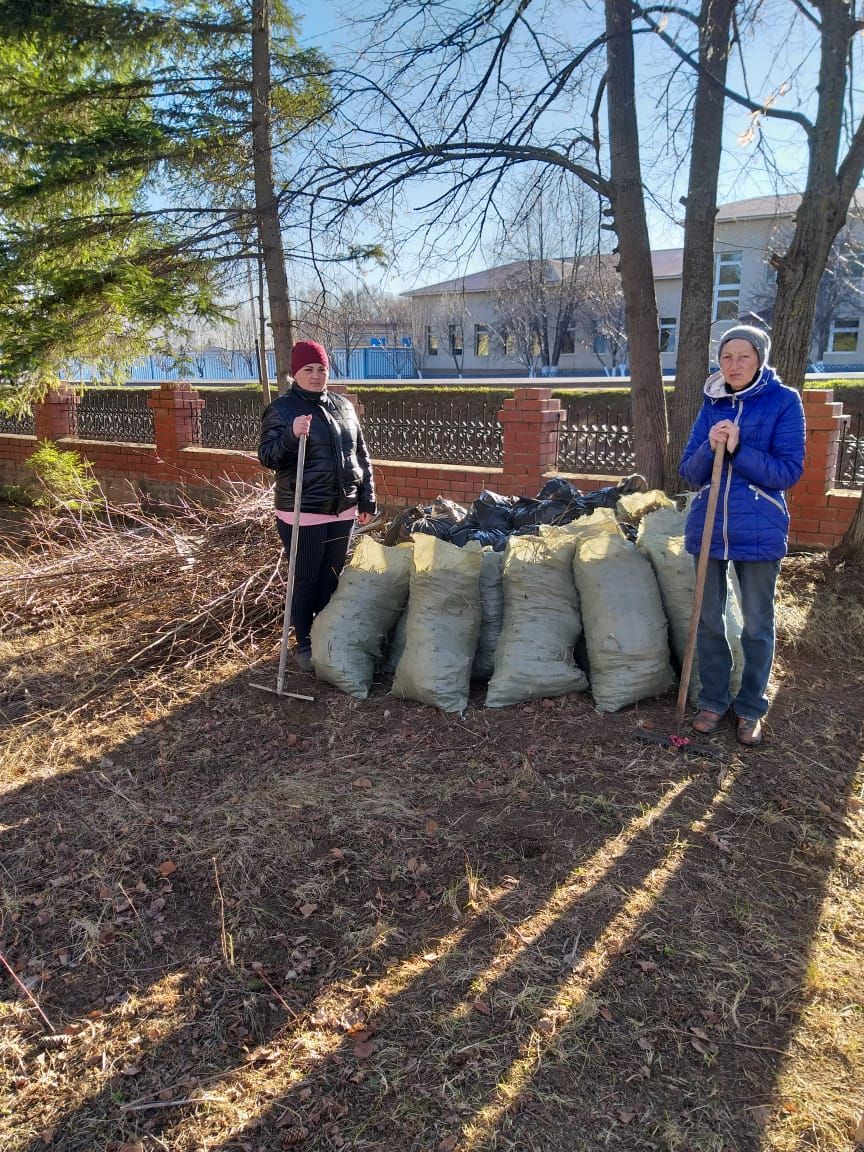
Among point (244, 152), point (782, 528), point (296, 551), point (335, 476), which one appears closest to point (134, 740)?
point (296, 551)

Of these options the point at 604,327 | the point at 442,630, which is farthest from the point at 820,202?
the point at 604,327

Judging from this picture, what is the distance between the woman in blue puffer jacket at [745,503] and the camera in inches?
125

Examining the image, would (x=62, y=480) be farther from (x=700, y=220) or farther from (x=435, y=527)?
(x=700, y=220)

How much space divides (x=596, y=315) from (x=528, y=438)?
73.8 ft

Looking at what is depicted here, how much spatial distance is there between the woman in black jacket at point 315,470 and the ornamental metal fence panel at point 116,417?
7115 millimetres

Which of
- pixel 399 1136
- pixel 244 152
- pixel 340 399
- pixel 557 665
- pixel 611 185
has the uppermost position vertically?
pixel 244 152

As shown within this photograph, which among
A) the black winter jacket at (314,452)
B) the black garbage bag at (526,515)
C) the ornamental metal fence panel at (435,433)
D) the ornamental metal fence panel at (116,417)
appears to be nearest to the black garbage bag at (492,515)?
the black garbage bag at (526,515)

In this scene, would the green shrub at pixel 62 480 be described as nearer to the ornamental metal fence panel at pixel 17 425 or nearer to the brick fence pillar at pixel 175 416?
the brick fence pillar at pixel 175 416

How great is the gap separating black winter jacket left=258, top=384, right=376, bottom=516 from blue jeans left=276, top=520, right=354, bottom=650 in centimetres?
12

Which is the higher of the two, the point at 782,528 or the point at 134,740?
the point at 782,528

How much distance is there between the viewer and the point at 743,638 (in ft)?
11.3

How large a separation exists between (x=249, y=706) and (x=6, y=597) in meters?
2.70

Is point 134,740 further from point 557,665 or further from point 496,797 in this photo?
point 557,665

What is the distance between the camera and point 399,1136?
1810mm
